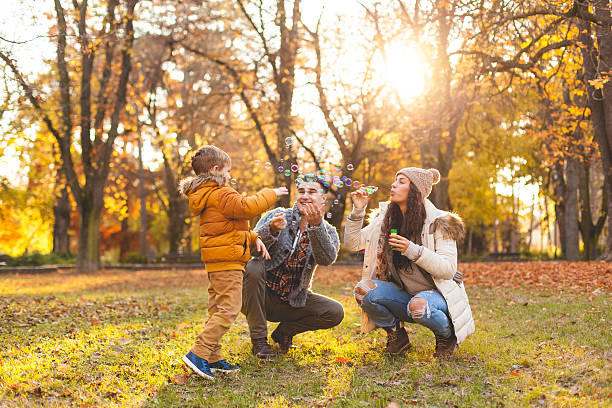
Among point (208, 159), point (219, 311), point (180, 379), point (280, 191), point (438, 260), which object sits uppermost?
point (208, 159)

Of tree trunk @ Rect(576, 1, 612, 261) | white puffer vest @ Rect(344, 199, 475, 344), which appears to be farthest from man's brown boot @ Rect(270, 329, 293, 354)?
tree trunk @ Rect(576, 1, 612, 261)

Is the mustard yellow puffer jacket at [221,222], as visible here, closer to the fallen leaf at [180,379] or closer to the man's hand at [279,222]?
the man's hand at [279,222]

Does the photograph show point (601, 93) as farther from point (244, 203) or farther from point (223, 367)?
point (223, 367)

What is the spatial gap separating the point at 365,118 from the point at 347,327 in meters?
15.4

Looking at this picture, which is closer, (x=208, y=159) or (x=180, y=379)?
→ (x=180, y=379)

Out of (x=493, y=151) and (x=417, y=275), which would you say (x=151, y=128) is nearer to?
(x=493, y=151)

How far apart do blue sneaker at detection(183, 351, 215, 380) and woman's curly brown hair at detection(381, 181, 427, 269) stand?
6.35 ft

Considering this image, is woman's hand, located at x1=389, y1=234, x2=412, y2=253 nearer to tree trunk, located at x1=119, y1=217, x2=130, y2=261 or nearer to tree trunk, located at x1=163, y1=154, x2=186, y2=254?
tree trunk, located at x1=163, y1=154, x2=186, y2=254

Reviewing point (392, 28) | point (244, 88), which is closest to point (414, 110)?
point (392, 28)

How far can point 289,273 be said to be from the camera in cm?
576

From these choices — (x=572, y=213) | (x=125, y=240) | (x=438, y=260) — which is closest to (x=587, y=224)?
(x=572, y=213)

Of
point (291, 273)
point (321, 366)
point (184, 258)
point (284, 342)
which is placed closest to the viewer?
point (321, 366)

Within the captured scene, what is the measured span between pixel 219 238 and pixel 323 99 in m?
16.6

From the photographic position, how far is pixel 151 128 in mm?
27734
